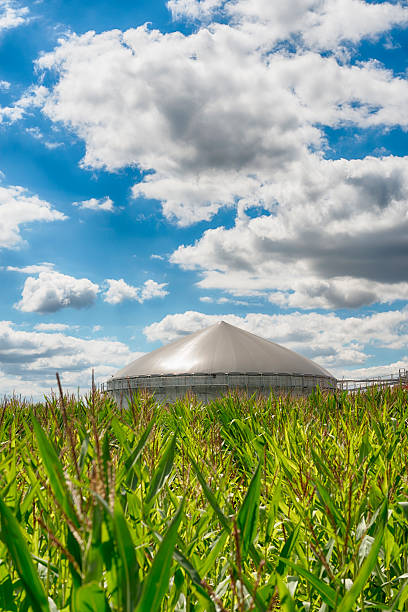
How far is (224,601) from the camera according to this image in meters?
2.78

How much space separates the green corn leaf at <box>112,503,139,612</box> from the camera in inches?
50.3

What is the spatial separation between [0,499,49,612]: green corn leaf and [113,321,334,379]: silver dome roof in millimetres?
35857

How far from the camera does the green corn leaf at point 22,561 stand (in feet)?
4.94

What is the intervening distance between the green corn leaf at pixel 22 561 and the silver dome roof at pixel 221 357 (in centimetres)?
3586

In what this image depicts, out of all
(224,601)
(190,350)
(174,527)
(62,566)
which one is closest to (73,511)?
(174,527)

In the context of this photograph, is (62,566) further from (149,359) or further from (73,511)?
(149,359)

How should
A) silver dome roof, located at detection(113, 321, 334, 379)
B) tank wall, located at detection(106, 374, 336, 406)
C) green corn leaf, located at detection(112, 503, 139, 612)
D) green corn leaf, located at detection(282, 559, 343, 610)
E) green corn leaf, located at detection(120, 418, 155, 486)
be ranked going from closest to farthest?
green corn leaf, located at detection(112, 503, 139, 612)
green corn leaf, located at detection(282, 559, 343, 610)
green corn leaf, located at detection(120, 418, 155, 486)
tank wall, located at detection(106, 374, 336, 406)
silver dome roof, located at detection(113, 321, 334, 379)

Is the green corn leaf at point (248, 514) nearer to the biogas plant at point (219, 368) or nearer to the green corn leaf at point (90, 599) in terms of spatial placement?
the green corn leaf at point (90, 599)

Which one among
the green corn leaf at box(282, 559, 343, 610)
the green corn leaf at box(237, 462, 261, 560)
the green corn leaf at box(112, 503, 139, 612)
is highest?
the green corn leaf at box(112, 503, 139, 612)

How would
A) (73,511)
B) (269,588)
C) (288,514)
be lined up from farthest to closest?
(288,514) < (269,588) < (73,511)

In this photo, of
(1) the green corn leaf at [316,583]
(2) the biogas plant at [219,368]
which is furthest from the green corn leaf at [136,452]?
(2) the biogas plant at [219,368]

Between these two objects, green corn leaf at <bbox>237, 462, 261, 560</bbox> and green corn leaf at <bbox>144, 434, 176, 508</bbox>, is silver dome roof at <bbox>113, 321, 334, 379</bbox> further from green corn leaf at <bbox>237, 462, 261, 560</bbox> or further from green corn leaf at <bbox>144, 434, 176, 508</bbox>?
green corn leaf at <bbox>237, 462, 261, 560</bbox>

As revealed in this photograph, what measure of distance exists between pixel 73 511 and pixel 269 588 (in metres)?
1.07

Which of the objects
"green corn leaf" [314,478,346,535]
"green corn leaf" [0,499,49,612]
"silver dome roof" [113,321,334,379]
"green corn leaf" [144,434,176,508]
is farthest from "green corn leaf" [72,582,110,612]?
"silver dome roof" [113,321,334,379]
